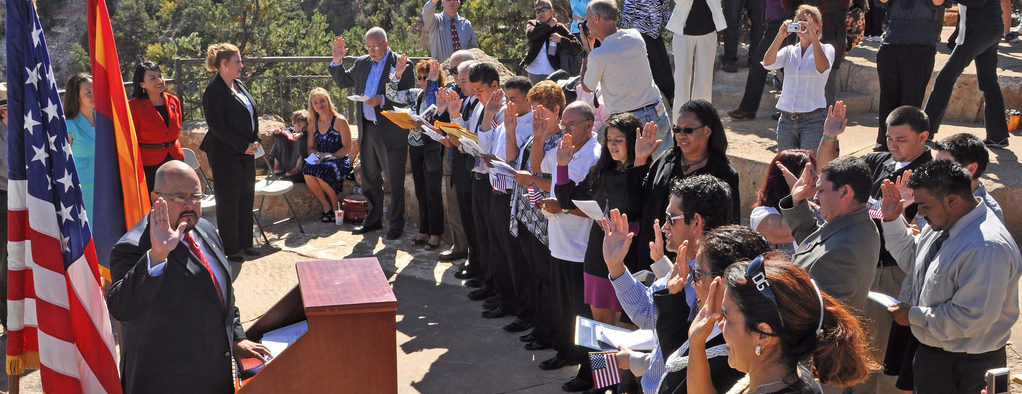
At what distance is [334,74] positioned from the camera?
10.1 meters

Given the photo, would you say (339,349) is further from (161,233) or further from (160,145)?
(160,145)

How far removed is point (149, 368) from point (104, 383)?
0.81 meters

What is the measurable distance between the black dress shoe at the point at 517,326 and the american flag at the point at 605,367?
292 cm

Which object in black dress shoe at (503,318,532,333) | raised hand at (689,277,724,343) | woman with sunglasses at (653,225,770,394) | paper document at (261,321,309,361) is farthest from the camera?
black dress shoe at (503,318,532,333)

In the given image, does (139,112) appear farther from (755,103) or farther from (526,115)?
(755,103)

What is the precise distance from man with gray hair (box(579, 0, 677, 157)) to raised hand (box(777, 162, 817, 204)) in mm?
2386

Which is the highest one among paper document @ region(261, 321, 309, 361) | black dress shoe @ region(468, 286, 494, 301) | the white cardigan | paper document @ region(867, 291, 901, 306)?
the white cardigan

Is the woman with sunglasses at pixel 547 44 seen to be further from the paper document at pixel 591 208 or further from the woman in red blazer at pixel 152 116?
the paper document at pixel 591 208

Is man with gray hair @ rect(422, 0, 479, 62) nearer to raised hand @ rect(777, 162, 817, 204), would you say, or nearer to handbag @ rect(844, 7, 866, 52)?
handbag @ rect(844, 7, 866, 52)

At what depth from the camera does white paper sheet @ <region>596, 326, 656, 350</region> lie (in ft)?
12.9

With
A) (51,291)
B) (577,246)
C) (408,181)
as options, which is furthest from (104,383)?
(408,181)

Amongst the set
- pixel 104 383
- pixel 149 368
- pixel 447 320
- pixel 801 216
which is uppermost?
pixel 801 216

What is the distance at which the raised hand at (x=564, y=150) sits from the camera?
5518 mm

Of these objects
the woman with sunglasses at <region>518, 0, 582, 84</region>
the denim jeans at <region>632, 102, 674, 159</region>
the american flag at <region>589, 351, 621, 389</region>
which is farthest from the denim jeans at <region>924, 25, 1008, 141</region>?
the american flag at <region>589, 351, 621, 389</region>
